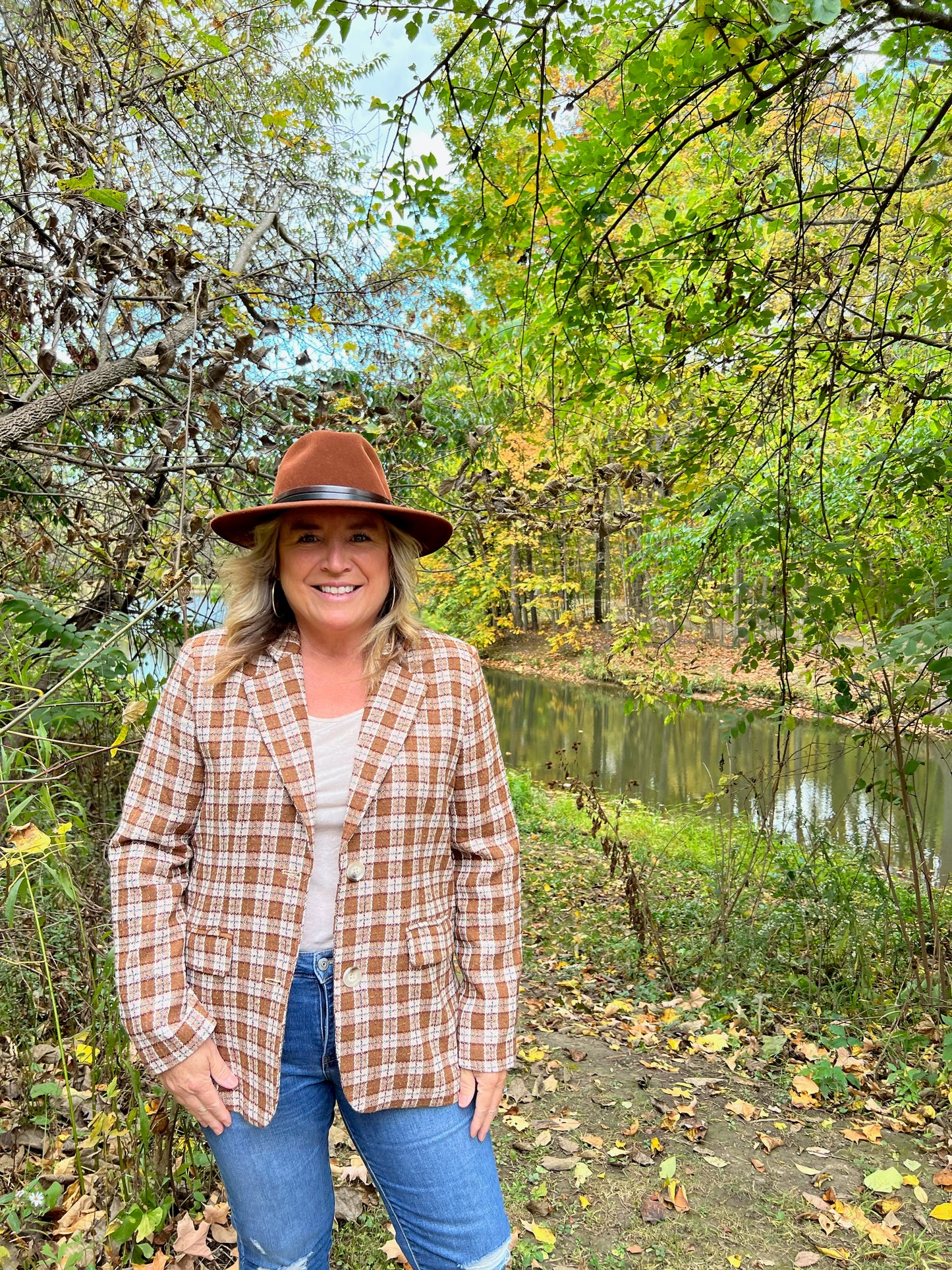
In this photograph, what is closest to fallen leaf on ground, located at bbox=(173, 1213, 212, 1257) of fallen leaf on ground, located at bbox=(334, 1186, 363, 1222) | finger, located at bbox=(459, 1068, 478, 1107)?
fallen leaf on ground, located at bbox=(334, 1186, 363, 1222)

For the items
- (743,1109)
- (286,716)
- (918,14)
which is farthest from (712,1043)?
(918,14)

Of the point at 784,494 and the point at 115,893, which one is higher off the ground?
the point at 784,494

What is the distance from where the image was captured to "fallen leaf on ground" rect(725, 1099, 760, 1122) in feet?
9.67

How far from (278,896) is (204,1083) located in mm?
335

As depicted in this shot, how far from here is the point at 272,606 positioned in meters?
1.54

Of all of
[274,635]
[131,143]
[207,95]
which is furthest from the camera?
[131,143]

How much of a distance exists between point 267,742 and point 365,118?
12.4ft

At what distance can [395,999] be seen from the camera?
134cm

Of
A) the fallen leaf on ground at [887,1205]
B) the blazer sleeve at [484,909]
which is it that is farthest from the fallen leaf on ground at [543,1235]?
the blazer sleeve at [484,909]

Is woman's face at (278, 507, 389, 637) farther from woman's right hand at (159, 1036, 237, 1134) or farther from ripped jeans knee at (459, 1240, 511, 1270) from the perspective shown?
ripped jeans knee at (459, 1240, 511, 1270)

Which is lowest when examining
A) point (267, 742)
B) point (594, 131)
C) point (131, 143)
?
point (267, 742)

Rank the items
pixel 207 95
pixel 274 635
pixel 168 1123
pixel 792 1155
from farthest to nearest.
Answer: pixel 207 95 → pixel 792 1155 → pixel 168 1123 → pixel 274 635

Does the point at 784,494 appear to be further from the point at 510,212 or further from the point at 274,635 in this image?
the point at 274,635

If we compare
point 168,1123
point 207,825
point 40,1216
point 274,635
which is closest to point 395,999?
point 207,825
